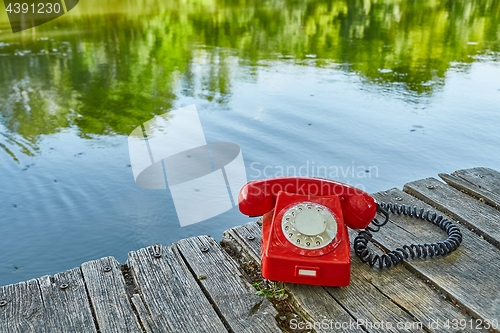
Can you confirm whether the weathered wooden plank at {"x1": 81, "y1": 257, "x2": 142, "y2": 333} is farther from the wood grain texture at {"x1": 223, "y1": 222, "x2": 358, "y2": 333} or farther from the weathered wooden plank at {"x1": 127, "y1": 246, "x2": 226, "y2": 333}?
the wood grain texture at {"x1": 223, "y1": 222, "x2": 358, "y2": 333}

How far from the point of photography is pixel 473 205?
1740mm

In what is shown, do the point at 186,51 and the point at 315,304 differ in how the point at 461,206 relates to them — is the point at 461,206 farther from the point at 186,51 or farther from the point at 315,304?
the point at 186,51

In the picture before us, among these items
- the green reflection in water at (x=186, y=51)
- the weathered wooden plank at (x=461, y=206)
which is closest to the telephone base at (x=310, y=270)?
the weathered wooden plank at (x=461, y=206)

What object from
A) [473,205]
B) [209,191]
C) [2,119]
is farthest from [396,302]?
[2,119]

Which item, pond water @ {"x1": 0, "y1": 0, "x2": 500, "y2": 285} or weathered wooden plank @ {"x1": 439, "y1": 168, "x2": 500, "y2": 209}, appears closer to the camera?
weathered wooden plank @ {"x1": 439, "y1": 168, "x2": 500, "y2": 209}

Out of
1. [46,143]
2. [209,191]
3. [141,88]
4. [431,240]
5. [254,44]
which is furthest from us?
[254,44]

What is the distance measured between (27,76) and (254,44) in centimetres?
319

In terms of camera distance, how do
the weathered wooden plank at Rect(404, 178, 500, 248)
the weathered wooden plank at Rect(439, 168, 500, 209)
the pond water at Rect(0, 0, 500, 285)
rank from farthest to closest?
the pond water at Rect(0, 0, 500, 285) < the weathered wooden plank at Rect(439, 168, 500, 209) < the weathered wooden plank at Rect(404, 178, 500, 248)

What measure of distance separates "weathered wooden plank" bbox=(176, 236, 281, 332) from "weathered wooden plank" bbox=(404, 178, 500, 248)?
764 mm

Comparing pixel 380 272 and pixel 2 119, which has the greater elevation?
pixel 380 272

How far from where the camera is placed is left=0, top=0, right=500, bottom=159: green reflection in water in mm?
4609

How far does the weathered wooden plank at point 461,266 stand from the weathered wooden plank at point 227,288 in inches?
17.5

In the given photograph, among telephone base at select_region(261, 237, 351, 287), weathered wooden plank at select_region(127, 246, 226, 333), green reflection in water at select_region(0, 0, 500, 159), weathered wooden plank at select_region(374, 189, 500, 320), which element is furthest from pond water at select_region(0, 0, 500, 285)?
telephone base at select_region(261, 237, 351, 287)

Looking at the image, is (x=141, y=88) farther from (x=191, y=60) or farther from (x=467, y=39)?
(x=467, y=39)
